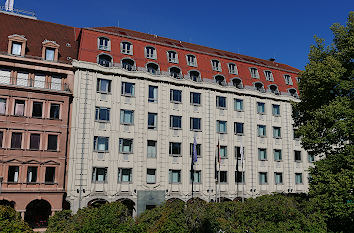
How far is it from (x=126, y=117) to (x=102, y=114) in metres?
3.01

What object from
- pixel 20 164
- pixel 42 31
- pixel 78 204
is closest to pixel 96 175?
pixel 78 204

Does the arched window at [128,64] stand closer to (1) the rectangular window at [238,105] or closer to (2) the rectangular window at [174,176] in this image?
(2) the rectangular window at [174,176]

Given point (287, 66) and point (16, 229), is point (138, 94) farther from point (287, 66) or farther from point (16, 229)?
point (287, 66)

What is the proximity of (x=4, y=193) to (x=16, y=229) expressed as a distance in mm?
22835

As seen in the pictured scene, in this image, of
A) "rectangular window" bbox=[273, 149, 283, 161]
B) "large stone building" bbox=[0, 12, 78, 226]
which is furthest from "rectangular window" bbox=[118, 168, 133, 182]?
"rectangular window" bbox=[273, 149, 283, 161]

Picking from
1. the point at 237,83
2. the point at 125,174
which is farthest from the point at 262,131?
the point at 125,174

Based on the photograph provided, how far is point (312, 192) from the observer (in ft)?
84.0

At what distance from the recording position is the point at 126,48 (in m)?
44.8

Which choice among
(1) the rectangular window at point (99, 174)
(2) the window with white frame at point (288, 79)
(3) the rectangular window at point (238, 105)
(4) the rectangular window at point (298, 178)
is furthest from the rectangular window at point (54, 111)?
(2) the window with white frame at point (288, 79)

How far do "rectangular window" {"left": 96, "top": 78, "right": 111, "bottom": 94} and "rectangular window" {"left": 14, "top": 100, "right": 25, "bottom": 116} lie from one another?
8606 millimetres

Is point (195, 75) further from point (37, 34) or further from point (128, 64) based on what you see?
point (37, 34)

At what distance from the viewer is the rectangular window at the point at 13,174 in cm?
3494

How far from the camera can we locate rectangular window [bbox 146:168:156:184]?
4173cm

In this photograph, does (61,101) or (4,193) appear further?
(61,101)
